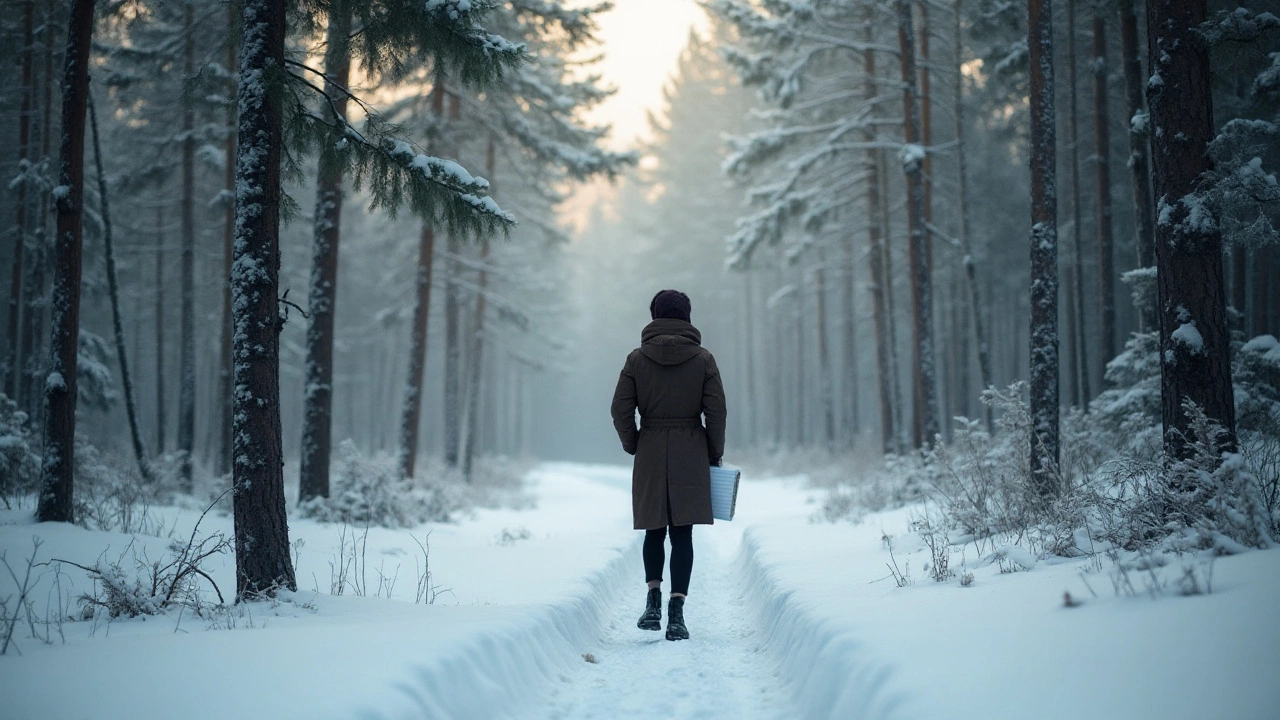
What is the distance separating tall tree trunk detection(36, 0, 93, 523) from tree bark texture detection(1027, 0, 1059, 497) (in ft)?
34.9

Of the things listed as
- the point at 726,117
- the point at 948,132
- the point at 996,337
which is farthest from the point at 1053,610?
the point at 996,337

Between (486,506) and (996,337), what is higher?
(996,337)

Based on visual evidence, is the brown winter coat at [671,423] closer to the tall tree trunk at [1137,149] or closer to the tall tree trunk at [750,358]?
the tall tree trunk at [1137,149]

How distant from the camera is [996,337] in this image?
36.7 meters

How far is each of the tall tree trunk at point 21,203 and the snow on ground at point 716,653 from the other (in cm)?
1098

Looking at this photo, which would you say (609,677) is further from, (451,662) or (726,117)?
(726,117)

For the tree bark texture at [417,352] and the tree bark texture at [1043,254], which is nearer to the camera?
the tree bark texture at [1043,254]

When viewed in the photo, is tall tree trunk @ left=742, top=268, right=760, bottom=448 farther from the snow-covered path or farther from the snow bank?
the snow bank

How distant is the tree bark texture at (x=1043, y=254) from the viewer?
340 inches

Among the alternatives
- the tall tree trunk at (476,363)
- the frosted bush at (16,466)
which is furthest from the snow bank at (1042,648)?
the tall tree trunk at (476,363)

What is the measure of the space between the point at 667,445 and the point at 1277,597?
3587 millimetres

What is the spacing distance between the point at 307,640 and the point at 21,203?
650 inches

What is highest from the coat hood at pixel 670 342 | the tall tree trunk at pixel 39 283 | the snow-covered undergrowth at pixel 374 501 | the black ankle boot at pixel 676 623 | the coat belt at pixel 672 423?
the tall tree trunk at pixel 39 283

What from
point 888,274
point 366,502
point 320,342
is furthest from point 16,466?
point 888,274
